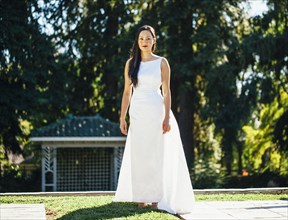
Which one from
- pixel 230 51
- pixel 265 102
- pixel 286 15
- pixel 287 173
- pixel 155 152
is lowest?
pixel 287 173

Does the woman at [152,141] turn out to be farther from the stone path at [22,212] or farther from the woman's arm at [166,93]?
the stone path at [22,212]

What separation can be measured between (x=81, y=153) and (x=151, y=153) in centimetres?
1350

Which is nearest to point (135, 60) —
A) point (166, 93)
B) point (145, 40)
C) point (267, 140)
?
point (145, 40)

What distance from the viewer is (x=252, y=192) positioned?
8484 mm

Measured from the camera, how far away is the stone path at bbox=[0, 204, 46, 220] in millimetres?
4977

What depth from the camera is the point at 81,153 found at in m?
19.0

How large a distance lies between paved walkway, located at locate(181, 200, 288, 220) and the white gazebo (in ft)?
39.2

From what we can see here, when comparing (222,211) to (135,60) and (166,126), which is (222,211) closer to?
(166,126)

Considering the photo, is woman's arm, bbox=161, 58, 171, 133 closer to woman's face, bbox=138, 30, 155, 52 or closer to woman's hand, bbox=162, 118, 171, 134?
woman's hand, bbox=162, 118, 171, 134

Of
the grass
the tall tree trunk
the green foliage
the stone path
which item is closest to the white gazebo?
the tall tree trunk

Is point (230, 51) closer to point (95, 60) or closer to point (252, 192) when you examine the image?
point (95, 60)

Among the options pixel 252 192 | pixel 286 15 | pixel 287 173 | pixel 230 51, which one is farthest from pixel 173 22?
pixel 252 192

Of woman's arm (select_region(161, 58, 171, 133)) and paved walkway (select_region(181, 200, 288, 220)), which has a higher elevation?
woman's arm (select_region(161, 58, 171, 133))

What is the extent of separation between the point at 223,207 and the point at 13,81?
1364 centimetres
